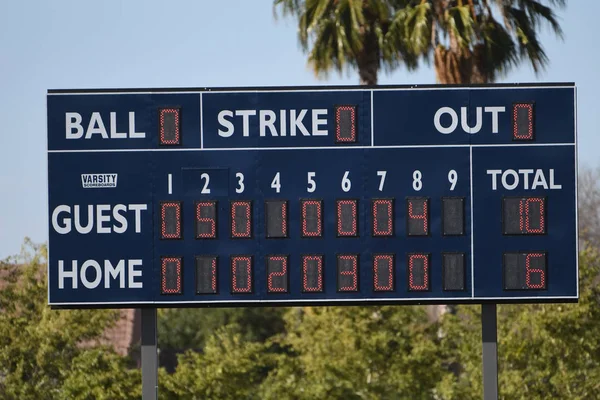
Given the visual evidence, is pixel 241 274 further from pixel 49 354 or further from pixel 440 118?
pixel 49 354

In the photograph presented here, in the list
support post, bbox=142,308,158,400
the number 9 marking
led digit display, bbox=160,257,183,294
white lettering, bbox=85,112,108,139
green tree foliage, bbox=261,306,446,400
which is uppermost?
white lettering, bbox=85,112,108,139

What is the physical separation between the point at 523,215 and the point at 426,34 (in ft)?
47.2

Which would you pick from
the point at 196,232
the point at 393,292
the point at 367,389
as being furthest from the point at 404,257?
the point at 367,389

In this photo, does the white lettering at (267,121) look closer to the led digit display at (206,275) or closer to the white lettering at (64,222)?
the led digit display at (206,275)

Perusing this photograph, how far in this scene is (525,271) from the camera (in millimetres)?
15586

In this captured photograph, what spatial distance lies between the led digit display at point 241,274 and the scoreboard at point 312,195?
3cm

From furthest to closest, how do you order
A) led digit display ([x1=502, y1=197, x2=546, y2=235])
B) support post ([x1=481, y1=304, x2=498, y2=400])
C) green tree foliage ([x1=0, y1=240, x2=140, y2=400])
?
1. green tree foliage ([x1=0, y1=240, x2=140, y2=400])
2. support post ([x1=481, y1=304, x2=498, y2=400])
3. led digit display ([x1=502, y1=197, x2=546, y2=235])

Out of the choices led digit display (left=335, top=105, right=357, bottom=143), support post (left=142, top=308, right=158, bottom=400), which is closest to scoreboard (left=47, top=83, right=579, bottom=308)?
led digit display (left=335, top=105, right=357, bottom=143)

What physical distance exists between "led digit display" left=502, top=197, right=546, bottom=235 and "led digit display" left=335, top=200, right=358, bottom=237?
191cm

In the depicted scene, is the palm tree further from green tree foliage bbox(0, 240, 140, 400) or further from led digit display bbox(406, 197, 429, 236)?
led digit display bbox(406, 197, 429, 236)

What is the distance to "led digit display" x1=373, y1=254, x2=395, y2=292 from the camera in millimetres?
15469

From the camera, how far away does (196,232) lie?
1556 centimetres

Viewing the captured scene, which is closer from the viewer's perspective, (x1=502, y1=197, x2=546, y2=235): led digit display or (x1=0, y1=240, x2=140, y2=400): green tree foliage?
(x1=502, y1=197, x2=546, y2=235): led digit display

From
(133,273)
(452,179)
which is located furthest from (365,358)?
(133,273)
